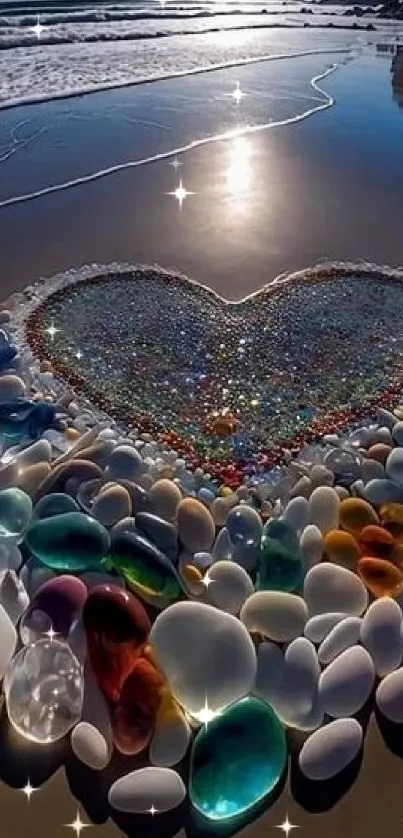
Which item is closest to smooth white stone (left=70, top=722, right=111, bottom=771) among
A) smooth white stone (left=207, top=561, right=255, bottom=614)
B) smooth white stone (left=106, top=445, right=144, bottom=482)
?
smooth white stone (left=207, top=561, right=255, bottom=614)

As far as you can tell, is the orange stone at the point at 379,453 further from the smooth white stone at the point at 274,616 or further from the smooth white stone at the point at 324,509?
the smooth white stone at the point at 274,616

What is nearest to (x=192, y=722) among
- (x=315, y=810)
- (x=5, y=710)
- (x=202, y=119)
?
(x=315, y=810)

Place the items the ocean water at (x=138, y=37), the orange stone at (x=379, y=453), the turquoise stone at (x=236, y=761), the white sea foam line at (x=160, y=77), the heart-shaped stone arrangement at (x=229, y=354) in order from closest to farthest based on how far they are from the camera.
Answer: the turquoise stone at (x=236, y=761) < the orange stone at (x=379, y=453) < the heart-shaped stone arrangement at (x=229, y=354) < the white sea foam line at (x=160, y=77) < the ocean water at (x=138, y=37)

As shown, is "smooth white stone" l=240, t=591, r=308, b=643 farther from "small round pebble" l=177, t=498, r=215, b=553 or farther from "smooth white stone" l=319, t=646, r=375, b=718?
"small round pebble" l=177, t=498, r=215, b=553

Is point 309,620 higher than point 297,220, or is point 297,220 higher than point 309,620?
point 297,220

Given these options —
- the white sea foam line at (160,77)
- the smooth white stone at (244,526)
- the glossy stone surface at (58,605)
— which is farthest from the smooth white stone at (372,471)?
the white sea foam line at (160,77)

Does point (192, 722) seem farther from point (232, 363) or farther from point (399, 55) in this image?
point (399, 55)
